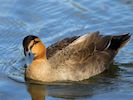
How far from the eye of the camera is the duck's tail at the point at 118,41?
12141 millimetres

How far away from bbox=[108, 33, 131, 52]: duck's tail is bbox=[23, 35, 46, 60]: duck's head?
5.25 ft

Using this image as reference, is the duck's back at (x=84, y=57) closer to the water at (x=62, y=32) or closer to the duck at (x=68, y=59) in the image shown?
the duck at (x=68, y=59)

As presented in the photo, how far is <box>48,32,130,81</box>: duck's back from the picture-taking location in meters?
11.4

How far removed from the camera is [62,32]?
1324 cm

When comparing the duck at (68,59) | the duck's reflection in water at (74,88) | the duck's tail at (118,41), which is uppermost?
the duck's tail at (118,41)

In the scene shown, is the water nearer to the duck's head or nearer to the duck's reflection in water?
the duck's reflection in water

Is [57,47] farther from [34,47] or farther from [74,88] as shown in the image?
[74,88]

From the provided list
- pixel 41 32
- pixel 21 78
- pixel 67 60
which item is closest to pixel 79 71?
pixel 67 60

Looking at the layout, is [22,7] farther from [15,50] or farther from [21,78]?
[21,78]

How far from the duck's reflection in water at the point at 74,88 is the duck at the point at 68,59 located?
0.17 m

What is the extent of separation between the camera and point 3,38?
13156mm

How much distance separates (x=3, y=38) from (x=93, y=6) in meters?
2.52

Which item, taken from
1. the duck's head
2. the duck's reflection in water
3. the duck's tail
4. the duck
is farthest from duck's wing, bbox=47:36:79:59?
the duck's tail

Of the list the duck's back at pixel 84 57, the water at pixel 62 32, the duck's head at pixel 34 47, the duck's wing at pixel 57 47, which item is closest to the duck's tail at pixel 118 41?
the duck's back at pixel 84 57
